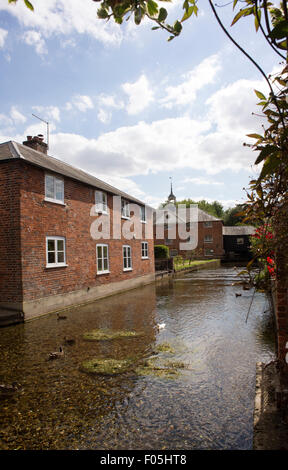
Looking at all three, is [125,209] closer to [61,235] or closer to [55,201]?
[61,235]

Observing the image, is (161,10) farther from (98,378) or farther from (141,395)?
(98,378)

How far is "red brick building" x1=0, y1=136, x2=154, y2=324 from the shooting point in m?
10.0

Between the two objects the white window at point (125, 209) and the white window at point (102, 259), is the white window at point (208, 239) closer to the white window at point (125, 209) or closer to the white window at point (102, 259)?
the white window at point (125, 209)

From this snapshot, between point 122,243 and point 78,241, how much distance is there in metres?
5.00

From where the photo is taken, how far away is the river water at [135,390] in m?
3.48

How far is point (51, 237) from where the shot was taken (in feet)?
38.5

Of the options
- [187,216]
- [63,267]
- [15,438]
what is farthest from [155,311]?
[187,216]

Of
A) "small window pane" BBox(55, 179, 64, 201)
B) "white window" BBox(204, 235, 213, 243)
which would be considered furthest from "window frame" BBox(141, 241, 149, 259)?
"white window" BBox(204, 235, 213, 243)

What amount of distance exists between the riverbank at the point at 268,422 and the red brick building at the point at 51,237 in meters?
8.13

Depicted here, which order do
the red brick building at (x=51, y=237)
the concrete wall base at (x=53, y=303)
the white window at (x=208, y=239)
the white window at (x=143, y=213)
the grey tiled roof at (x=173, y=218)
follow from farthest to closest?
the white window at (x=208, y=239), the grey tiled roof at (x=173, y=218), the white window at (x=143, y=213), the red brick building at (x=51, y=237), the concrete wall base at (x=53, y=303)

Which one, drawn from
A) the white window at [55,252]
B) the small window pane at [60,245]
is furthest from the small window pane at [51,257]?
the small window pane at [60,245]

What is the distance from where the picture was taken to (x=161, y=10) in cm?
141

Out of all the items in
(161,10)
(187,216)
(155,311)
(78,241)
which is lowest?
(155,311)

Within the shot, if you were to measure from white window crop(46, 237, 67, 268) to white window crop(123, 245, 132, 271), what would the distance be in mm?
6239
